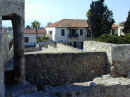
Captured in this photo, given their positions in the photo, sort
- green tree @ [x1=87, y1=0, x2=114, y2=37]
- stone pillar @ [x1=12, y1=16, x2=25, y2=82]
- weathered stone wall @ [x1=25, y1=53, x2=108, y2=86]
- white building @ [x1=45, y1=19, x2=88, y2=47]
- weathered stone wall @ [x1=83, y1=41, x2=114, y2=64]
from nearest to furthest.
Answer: stone pillar @ [x1=12, y1=16, x2=25, y2=82] < weathered stone wall @ [x1=25, y1=53, x2=108, y2=86] < weathered stone wall @ [x1=83, y1=41, x2=114, y2=64] < green tree @ [x1=87, y1=0, x2=114, y2=37] < white building @ [x1=45, y1=19, x2=88, y2=47]

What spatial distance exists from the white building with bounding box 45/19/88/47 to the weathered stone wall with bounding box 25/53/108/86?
73.8 feet

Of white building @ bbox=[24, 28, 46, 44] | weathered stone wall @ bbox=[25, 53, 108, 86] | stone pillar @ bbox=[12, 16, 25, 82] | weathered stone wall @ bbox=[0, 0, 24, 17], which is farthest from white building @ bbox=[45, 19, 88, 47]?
weathered stone wall @ bbox=[0, 0, 24, 17]

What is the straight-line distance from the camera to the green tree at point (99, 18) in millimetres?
27062

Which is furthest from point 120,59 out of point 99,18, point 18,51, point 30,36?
point 30,36

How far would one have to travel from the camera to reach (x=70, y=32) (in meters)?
34.2

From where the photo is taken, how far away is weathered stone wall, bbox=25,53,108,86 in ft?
30.9

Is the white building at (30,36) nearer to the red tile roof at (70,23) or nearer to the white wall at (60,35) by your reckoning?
the white wall at (60,35)

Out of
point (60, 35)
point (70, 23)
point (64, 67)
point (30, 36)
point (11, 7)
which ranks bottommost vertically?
point (64, 67)

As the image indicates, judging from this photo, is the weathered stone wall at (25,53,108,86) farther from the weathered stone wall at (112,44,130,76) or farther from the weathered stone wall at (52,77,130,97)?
the weathered stone wall at (52,77,130,97)

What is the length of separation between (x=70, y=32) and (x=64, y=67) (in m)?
24.3

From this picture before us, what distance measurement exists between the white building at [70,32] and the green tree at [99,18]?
20.6 ft

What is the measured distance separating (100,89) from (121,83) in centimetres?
122

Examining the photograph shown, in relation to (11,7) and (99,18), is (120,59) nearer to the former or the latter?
(11,7)

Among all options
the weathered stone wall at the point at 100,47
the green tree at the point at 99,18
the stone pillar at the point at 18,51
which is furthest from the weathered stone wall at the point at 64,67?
the green tree at the point at 99,18
